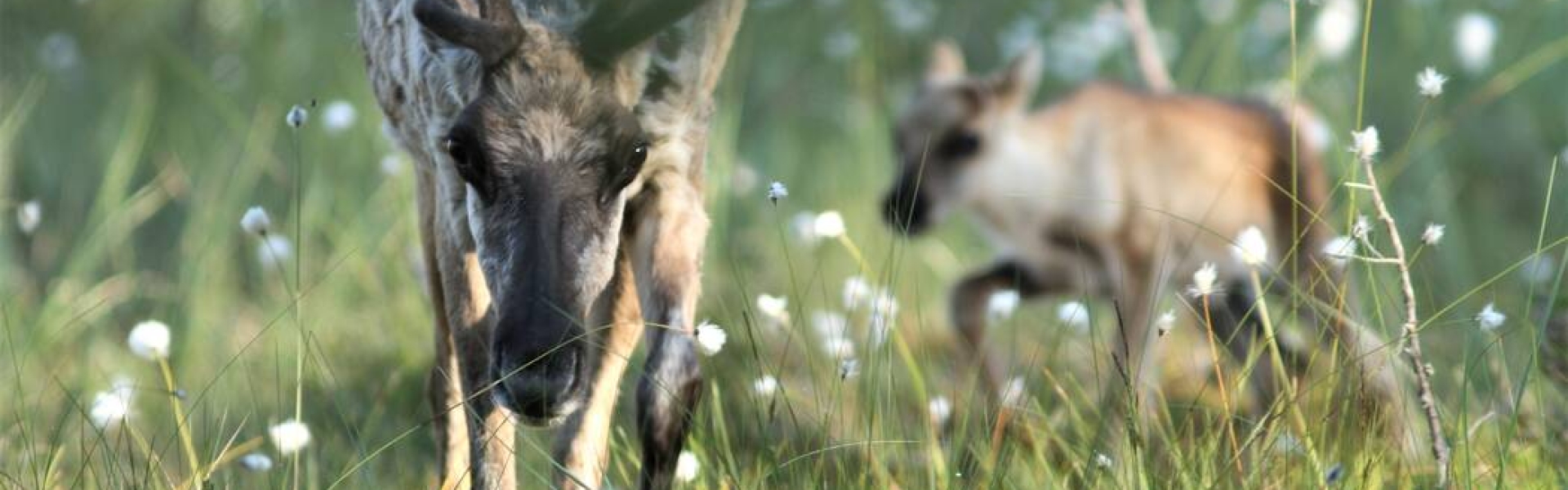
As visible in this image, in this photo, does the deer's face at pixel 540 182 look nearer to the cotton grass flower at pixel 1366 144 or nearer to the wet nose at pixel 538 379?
the wet nose at pixel 538 379

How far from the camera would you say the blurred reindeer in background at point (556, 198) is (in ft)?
10.5

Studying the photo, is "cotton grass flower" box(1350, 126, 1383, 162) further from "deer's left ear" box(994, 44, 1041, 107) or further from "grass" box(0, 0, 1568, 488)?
"deer's left ear" box(994, 44, 1041, 107)

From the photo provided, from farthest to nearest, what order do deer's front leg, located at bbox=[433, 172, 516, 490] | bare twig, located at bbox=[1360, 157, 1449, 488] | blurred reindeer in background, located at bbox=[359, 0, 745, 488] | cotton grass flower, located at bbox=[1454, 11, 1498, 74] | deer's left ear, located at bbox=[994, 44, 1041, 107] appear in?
deer's left ear, located at bbox=[994, 44, 1041, 107] < cotton grass flower, located at bbox=[1454, 11, 1498, 74] < deer's front leg, located at bbox=[433, 172, 516, 490] < blurred reindeer in background, located at bbox=[359, 0, 745, 488] < bare twig, located at bbox=[1360, 157, 1449, 488]

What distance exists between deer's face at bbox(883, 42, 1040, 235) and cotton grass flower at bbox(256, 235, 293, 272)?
7.51 feet

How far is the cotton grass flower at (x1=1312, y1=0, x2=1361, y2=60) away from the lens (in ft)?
21.3

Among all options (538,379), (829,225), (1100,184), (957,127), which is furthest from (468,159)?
(957,127)

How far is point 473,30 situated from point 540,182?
277 millimetres

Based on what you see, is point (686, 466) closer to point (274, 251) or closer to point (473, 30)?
point (473, 30)

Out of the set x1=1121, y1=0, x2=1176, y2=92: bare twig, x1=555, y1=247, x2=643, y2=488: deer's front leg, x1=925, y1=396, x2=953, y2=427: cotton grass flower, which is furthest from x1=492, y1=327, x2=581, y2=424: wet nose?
x1=1121, y1=0, x2=1176, y2=92: bare twig

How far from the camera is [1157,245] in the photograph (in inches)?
267

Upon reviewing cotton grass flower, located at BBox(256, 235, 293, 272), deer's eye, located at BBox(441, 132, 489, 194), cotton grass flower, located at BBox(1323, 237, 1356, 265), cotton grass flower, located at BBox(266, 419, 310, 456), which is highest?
cotton grass flower, located at BBox(256, 235, 293, 272)

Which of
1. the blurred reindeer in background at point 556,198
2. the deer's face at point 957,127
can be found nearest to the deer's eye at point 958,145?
the deer's face at point 957,127

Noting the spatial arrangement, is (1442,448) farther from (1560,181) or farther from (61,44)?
(61,44)

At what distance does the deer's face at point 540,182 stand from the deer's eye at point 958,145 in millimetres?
4198
